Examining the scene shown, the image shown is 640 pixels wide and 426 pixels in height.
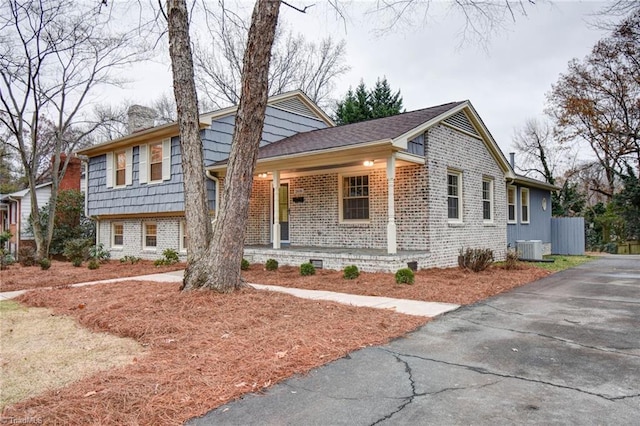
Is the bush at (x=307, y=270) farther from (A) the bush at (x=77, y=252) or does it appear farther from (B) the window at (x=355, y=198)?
(A) the bush at (x=77, y=252)

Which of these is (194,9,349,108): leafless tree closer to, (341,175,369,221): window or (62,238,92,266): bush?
(62,238,92,266): bush

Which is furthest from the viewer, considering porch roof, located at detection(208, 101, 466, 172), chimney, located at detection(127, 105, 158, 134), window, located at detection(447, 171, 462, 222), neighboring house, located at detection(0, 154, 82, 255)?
neighboring house, located at detection(0, 154, 82, 255)

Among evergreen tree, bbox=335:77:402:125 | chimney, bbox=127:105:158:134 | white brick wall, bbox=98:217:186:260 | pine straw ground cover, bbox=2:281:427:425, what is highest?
evergreen tree, bbox=335:77:402:125

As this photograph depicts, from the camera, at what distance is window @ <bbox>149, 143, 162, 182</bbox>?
45.2ft

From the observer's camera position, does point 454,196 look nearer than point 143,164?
Yes

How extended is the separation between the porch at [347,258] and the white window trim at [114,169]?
238 inches

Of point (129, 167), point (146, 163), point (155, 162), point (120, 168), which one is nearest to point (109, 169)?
point (120, 168)

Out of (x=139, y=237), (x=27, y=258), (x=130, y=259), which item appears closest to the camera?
(x=27, y=258)

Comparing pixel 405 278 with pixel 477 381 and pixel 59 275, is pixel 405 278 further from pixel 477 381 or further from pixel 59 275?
pixel 59 275

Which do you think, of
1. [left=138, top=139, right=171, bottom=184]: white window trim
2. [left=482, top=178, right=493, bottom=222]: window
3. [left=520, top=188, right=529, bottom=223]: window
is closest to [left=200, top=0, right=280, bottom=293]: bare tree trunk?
[left=138, top=139, right=171, bottom=184]: white window trim

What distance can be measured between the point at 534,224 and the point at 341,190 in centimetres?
939

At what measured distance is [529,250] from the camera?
47.0ft

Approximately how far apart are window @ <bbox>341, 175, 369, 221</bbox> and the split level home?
0.03 metres

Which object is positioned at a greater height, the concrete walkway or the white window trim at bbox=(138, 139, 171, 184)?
the white window trim at bbox=(138, 139, 171, 184)
